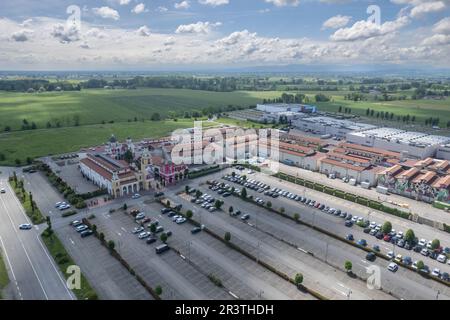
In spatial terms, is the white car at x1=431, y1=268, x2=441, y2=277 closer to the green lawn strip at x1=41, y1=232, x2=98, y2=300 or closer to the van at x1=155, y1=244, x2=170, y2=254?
the van at x1=155, y1=244, x2=170, y2=254

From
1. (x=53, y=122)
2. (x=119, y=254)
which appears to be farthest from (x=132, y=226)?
(x=53, y=122)

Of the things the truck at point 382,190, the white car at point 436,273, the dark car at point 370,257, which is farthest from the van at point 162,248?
the truck at point 382,190

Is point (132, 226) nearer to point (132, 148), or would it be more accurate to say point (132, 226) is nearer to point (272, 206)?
point (272, 206)

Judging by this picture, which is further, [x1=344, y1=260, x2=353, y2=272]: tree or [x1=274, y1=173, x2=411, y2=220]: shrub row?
[x1=274, y1=173, x2=411, y2=220]: shrub row

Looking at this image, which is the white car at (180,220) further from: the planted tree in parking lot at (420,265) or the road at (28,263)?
the planted tree in parking lot at (420,265)

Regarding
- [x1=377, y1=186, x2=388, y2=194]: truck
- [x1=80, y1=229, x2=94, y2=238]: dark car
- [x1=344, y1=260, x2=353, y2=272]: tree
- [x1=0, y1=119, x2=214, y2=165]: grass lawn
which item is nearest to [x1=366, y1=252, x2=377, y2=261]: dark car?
[x1=344, y1=260, x2=353, y2=272]: tree

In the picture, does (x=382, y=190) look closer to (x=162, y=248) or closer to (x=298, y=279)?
(x=298, y=279)

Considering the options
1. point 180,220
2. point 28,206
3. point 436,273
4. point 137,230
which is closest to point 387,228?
point 436,273
